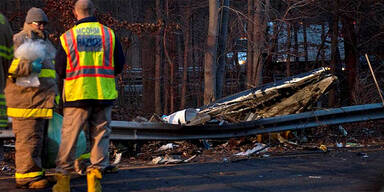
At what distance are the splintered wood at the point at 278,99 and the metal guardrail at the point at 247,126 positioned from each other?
0.43 meters

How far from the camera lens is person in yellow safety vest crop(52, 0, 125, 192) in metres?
5.03

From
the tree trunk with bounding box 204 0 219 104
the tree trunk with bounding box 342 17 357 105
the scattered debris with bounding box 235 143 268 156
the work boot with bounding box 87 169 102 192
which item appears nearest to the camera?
the work boot with bounding box 87 169 102 192

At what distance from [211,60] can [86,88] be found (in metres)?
7.47

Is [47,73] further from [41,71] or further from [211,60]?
[211,60]

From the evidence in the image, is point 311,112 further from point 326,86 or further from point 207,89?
point 207,89

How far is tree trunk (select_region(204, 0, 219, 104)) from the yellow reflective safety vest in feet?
22.9

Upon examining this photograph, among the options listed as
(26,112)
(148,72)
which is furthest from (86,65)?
(148,72)

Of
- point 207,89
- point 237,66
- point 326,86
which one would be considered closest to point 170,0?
point 237,66

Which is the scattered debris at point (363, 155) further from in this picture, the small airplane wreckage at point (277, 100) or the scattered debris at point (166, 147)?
the scattered debris at point (166, 147)

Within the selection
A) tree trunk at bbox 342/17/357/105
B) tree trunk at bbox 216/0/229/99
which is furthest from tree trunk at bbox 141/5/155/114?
tree trunk at bbox 342/17/357/105

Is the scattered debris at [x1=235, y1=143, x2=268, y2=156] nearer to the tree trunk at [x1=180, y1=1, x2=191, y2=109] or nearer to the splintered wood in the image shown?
the splintered wood

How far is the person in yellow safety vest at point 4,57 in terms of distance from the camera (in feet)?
17.4

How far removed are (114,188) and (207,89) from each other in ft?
22.5

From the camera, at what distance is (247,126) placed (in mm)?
8625
